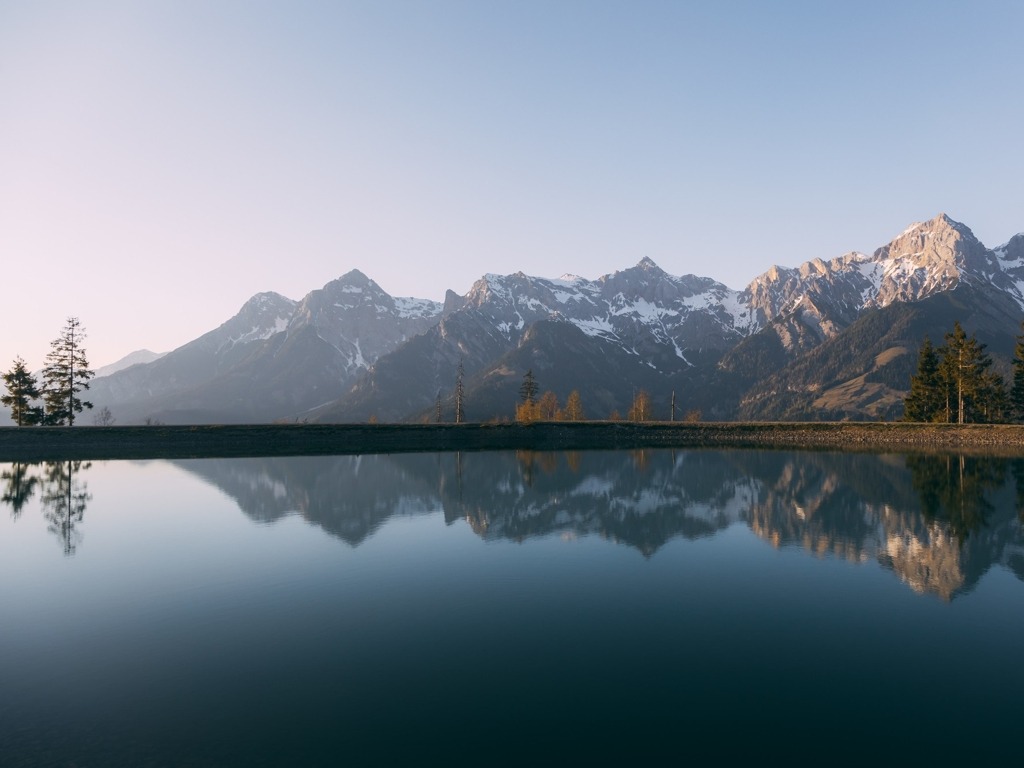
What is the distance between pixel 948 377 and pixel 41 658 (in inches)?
5942

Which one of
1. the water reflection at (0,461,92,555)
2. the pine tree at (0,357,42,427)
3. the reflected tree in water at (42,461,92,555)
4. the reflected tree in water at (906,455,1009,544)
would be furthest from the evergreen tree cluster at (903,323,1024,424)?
the pine tree at (0,357,42,427)

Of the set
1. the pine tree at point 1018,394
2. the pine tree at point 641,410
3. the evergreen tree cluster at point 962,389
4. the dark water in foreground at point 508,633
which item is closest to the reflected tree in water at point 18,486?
the dark water in foreground at point 508,633

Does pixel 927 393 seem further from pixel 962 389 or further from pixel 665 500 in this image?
pixel 665 500

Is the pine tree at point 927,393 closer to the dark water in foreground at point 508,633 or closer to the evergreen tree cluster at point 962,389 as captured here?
the evergreen tree cluster at point 962,389

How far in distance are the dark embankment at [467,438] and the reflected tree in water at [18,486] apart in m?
19.9

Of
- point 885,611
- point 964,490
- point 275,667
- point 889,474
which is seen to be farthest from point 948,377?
point 275,667

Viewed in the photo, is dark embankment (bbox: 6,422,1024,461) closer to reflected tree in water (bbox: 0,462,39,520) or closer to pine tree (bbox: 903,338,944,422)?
pine tree (bbox: 903,338,944,422)

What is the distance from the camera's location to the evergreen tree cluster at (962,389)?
120 meters

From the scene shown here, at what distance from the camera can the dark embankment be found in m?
99.3

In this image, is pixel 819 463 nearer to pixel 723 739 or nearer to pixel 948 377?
pixel 948 377

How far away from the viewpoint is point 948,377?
124m

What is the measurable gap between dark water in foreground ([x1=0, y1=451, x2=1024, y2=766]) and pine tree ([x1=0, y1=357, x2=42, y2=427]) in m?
80.3

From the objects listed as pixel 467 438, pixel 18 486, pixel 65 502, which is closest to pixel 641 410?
pixel 467 438

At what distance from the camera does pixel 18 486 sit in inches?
2227
